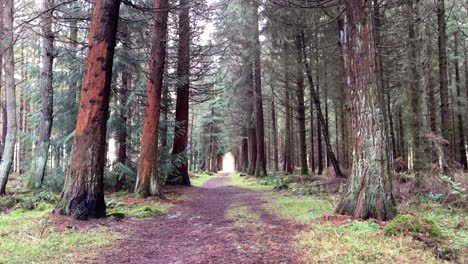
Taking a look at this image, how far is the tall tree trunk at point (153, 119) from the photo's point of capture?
1054 centimetres

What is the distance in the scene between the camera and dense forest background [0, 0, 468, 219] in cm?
620

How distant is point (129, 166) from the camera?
1310cm

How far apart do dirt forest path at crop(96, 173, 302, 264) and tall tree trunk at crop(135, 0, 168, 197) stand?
120 inches

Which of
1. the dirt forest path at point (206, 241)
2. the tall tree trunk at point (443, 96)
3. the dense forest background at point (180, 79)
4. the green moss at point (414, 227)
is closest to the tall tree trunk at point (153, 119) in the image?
the dense forest background at point (180, 79)

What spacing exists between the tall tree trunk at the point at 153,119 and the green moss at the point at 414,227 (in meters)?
7.60

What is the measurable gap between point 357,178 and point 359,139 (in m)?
0.70

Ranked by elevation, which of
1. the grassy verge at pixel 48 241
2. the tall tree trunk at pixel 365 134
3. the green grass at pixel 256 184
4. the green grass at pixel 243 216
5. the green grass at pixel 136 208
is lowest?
the green grass at pixel 256 184

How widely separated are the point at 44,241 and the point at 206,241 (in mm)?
2256

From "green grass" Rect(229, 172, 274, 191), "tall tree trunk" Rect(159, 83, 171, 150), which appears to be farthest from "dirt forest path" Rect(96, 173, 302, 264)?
"tall tree trunk" Rect(159, 83, 171, 150)

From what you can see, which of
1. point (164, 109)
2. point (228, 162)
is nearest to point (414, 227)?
point (164, 109)

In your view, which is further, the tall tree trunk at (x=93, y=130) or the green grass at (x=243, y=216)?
the green grass at (x=243, y=216)

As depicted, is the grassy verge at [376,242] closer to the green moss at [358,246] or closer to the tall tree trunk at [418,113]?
the green moss at [358,246]

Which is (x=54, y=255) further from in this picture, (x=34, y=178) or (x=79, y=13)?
(x=79, y=13)

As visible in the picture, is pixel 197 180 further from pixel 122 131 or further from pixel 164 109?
pixel 122 131
